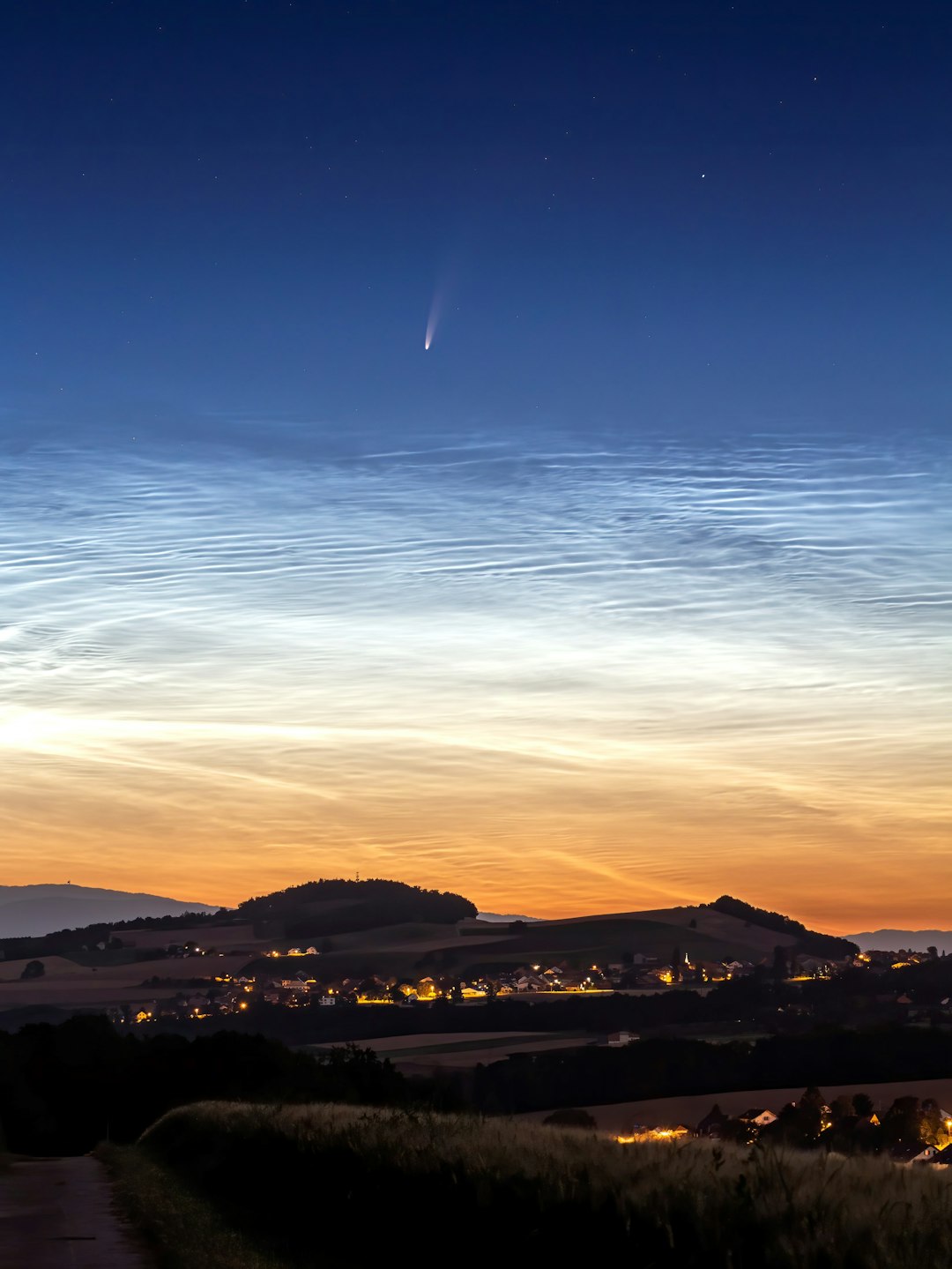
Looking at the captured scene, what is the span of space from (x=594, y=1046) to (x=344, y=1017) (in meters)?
43.2

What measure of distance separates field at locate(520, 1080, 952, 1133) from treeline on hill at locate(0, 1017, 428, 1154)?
11164mm

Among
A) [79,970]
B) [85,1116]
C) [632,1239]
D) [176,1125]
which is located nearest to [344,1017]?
[79,970]

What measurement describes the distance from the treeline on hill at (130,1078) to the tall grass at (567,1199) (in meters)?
31.1

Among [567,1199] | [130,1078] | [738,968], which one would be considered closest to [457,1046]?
[130,1078]

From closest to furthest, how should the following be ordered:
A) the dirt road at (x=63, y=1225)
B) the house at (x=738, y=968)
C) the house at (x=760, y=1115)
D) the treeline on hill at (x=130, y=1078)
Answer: the dirt road at (x=63, y=1225)
the treeline on hill at (x=130, y=1078)
the house at (x=760, y=1115)
the house at (x=738, y=968)

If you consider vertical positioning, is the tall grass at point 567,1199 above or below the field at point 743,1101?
above

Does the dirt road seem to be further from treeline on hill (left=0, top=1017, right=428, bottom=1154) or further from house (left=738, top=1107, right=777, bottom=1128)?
house (left=738, top=1107, right=777, bottom=1128)

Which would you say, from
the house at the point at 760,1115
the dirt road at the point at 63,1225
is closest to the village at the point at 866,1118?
the house at the point at 760,1115

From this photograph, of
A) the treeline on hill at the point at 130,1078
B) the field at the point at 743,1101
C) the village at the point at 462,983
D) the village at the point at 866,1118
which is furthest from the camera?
the village at the point at 462,983

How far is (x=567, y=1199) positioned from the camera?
13922mm

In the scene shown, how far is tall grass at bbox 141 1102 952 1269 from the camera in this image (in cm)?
1131

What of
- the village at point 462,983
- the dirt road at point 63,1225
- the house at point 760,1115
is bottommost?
the house at point 760,1115

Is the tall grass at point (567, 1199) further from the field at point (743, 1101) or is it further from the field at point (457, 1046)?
the field at point (457, 1046)

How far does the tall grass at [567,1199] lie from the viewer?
11.3 meters
